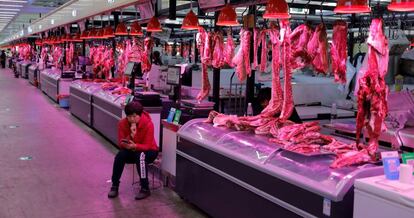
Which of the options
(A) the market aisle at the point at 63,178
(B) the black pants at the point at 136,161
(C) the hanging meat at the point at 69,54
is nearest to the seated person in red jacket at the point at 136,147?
(B) the black pants at the point at 136,161

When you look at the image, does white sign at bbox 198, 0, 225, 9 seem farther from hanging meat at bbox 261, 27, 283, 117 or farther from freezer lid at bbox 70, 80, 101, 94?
freezer lid at bbox 70, 80, 101, 94

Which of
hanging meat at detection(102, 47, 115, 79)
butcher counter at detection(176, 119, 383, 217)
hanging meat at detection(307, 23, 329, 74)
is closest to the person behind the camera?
butcher counter at detection(176, 119, 383, 217)

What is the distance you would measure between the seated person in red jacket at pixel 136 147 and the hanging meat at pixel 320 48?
8.45 ft

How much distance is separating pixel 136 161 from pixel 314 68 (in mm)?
2721

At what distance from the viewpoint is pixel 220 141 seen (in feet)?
16.7

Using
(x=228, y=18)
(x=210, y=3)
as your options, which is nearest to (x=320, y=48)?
(x=228, y=18)

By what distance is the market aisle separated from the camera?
568 cm

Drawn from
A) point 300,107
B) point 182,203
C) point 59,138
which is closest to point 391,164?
point 182,203

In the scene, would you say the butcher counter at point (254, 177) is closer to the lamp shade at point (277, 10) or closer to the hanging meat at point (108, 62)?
the lamp shade at point (277, 10)

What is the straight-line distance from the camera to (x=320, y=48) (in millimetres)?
4551

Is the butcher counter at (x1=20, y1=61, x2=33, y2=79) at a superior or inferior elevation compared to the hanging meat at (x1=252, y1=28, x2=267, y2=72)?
inferior

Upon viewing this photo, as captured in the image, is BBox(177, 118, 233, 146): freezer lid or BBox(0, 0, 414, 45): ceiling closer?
BBox(177, 118, 233, 146): freezer lid

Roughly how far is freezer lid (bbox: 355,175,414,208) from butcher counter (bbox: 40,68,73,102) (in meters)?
13.3

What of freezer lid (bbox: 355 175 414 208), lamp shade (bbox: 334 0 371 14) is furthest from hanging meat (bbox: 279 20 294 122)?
freezer lid (bbox: 355 175 414 208)
